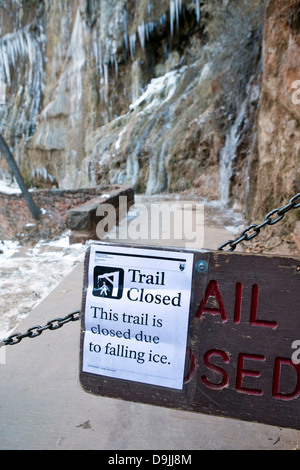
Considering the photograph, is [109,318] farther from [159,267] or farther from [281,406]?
[281,406]

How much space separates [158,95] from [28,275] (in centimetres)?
1559

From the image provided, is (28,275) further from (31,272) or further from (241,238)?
(241,238)

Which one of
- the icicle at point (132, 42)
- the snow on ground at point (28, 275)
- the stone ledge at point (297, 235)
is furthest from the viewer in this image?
the icicle at point (132, 42)

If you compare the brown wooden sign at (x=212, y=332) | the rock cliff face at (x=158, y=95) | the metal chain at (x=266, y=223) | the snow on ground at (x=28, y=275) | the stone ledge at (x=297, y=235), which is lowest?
the snow on ground at (x=28, y=275)

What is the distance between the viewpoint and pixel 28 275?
16.0ft

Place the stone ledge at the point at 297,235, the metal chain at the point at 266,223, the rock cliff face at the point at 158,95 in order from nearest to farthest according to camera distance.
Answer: the metal chain at the point at 266,223 → the stone ledge at the point at 297,235 → the rock cliff face at the point at 158,95

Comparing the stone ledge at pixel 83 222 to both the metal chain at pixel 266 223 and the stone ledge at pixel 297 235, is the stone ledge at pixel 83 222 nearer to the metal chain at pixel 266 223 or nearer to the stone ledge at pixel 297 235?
Answer: the stone ledge at pixel 297 235

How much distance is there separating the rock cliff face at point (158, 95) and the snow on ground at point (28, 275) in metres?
2.93

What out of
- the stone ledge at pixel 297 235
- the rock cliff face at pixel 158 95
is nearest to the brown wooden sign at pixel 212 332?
the stone ledge at pixel 297 235

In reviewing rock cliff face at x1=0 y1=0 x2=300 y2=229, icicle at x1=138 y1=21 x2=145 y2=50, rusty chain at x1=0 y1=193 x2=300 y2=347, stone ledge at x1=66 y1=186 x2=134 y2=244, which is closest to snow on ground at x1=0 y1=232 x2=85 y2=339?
stone ledge at x1=66 y1=186 x2=134 y2=244

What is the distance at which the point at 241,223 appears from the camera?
666cm

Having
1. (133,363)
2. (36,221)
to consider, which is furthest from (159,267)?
(36,221)

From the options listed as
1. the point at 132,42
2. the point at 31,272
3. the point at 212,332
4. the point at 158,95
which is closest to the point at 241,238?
→ the point at 212,332

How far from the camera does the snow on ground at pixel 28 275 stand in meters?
3.73
